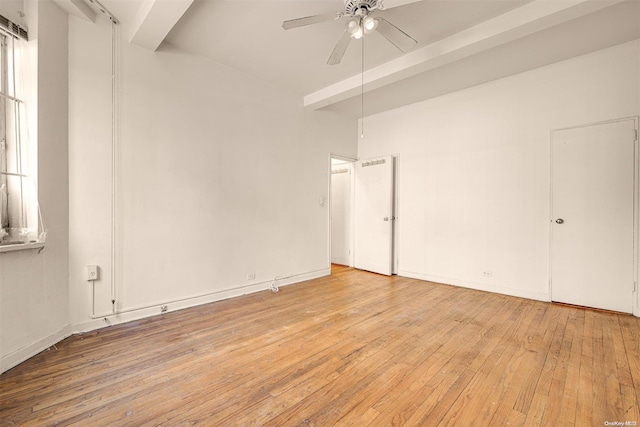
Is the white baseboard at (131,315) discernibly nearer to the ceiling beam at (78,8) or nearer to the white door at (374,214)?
the white door at (374,214)

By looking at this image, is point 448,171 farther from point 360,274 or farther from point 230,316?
point 230,316

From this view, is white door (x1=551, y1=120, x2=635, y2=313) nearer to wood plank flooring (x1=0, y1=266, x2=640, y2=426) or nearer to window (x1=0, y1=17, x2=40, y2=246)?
wood plank flooring (x1=0, y1=266, x2=640, y2=426)

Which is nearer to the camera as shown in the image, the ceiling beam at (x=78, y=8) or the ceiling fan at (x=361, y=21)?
the ceiling fan at (x=361, y=21)

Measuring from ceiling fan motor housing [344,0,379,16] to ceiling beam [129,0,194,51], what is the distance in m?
1.26

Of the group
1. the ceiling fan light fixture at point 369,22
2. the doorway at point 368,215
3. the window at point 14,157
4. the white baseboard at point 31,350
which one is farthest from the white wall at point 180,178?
the ceiling fan light fixture at point 369,22

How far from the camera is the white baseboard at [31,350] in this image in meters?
1.94

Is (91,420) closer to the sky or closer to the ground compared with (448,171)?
closer to the ground

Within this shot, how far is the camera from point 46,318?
7.43 ft

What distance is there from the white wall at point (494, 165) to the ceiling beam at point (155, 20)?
145 inches

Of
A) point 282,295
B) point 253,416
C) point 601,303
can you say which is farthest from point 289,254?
point 601,303

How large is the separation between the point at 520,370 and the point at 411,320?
1.04 metres

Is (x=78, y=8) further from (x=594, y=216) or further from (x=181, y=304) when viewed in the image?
(x=594, y=216)

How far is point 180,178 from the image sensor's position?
10.4 ft

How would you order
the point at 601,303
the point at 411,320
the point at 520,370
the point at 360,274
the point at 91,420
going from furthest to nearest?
the point at 360,274, the point at 601,303, the point at 411,320, the point at 520,370, the point at 91,420
